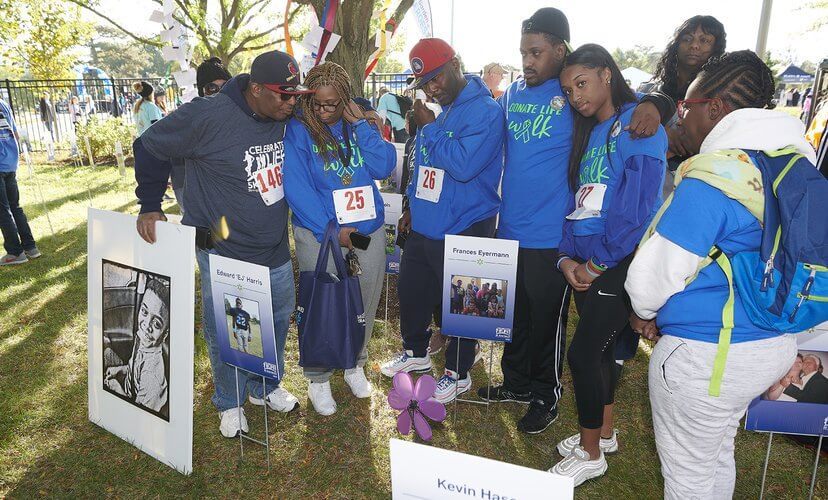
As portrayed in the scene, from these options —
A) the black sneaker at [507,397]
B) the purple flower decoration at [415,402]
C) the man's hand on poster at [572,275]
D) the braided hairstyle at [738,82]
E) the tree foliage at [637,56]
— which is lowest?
the black sneaker at [507,397]

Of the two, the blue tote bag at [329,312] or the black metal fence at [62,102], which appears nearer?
the blue tote bag at [329,312]

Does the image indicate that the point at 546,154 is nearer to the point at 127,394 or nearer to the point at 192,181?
the point at 192,181

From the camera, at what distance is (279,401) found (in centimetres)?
322

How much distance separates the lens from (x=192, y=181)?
2631 mm

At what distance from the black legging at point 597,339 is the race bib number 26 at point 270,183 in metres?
1.61

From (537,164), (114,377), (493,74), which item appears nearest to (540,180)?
(537,164)

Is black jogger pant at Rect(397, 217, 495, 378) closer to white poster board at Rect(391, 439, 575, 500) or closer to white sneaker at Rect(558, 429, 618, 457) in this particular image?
white sneaker at Rect(558, 429, 618, 457)

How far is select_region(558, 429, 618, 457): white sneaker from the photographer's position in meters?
2.82

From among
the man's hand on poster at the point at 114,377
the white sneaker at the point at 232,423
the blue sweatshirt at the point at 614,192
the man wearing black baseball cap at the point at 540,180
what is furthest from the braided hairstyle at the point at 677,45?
the man's hand on poster at the point at 114,377

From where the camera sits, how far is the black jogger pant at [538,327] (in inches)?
109

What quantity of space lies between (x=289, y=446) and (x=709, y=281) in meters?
2.29

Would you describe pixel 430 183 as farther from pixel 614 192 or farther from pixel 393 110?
pixel 393 110

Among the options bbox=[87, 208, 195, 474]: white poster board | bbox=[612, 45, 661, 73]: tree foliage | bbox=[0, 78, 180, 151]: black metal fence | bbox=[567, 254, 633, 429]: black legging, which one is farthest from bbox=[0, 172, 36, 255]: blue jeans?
bbox=[612, 45, 661, 73]: tree foliage

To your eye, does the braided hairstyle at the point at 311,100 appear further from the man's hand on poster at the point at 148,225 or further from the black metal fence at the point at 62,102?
the black metal fence at the point at 62,102
